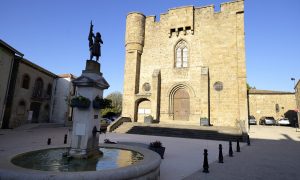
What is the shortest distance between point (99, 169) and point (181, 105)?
18244mm

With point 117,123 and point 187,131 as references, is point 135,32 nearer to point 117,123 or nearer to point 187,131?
point 117,123

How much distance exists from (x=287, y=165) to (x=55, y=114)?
2692 cm

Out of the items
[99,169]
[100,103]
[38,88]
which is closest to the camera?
[99,169]

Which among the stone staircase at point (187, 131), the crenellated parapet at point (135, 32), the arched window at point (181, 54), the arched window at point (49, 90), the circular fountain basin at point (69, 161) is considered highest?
the crenellated parapet at point (135, 32)

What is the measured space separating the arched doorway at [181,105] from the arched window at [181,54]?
3.15m

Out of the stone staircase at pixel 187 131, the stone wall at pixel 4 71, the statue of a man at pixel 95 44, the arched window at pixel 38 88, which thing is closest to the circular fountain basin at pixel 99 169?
the statue of a man at pixel 95 44

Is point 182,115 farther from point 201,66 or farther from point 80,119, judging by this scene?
point 80,119

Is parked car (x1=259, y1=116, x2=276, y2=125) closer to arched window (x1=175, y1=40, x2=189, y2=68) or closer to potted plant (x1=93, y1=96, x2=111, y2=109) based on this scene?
arched window (x1=175, y1=40, x2=189, y2=68)

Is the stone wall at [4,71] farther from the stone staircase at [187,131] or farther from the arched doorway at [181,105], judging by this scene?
the arched doorway at [181,105]

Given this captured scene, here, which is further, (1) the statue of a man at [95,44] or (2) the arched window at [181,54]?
(2) the arched window at [181,54]

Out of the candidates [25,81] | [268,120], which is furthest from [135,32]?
[268,120]

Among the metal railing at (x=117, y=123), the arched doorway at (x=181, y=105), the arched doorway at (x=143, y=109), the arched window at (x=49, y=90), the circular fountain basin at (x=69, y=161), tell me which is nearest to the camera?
the circular fountain basin at (x=69, y=161)

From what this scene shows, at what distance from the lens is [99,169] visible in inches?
192

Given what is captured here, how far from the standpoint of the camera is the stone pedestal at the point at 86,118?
593 centimetres
